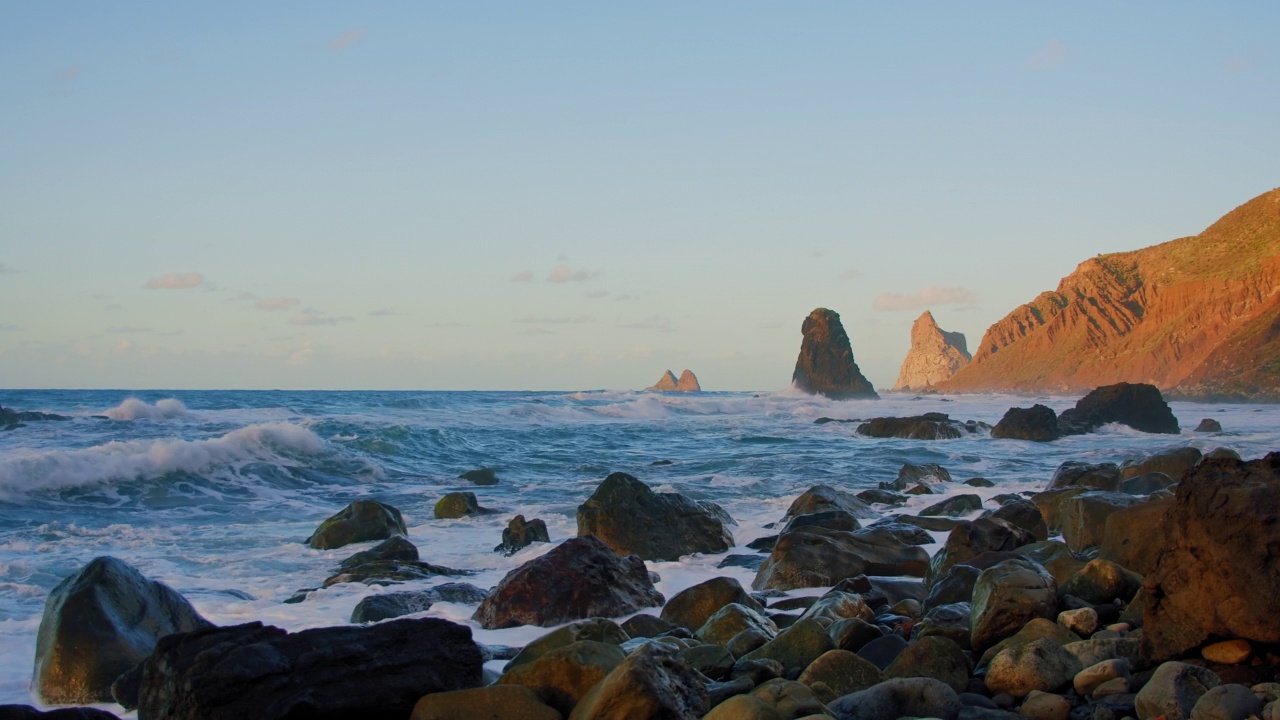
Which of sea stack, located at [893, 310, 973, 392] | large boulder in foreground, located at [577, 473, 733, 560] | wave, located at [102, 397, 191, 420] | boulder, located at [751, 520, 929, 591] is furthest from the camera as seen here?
sea stack, located at [893, 310, 973, 392]

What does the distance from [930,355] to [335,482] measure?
131 metres

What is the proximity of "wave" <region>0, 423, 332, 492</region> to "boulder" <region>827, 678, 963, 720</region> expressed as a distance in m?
14.4

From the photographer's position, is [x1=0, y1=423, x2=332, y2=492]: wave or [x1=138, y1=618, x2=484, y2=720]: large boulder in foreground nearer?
[x1=138, y1=618, x2=484, y2=720]: large boulder in foreground

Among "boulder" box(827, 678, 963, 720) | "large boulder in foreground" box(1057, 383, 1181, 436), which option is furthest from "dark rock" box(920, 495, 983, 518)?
"large boulder in foreground" box(1057, 383, 1181, 436)

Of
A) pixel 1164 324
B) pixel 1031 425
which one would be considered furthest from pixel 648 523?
pixel 1164 324

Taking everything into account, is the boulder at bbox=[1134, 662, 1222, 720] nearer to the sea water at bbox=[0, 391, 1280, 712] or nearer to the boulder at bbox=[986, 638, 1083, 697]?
the boulder at bbox=[986, 638, 1083, 697]

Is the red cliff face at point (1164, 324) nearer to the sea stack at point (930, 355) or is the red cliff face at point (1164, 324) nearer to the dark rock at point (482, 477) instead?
the sea stack at point (930, 355)

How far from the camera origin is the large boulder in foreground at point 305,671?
13.4 ft

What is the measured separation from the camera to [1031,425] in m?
28.5

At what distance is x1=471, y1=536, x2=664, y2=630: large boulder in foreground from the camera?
24.4 feet

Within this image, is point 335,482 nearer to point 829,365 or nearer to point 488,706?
point 488,706

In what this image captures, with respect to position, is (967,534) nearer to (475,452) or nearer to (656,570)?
(656,570)

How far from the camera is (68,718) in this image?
4.12 metres

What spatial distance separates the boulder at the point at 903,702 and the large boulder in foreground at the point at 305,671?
1.71 m
